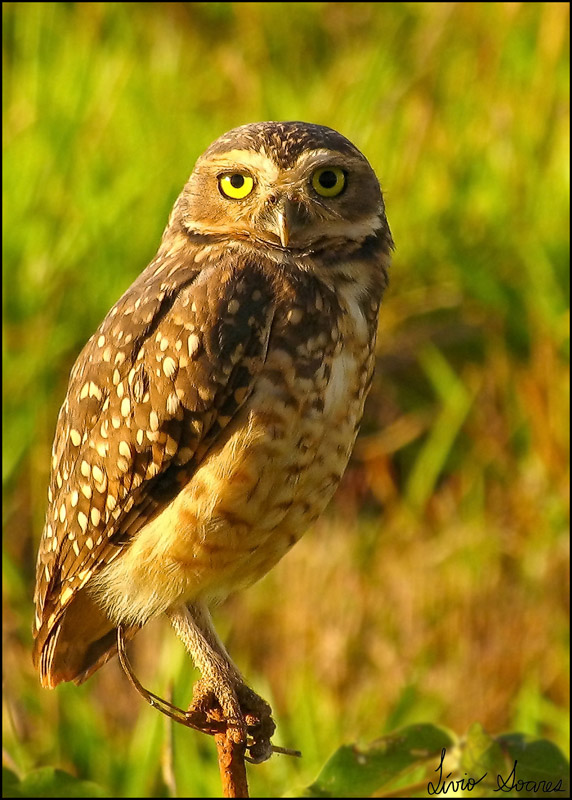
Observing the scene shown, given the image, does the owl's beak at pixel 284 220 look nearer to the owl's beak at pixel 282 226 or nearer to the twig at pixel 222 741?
the owl's beak at pixel 282 226

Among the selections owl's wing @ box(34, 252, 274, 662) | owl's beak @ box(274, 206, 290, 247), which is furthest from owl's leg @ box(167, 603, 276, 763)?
owl's beak @ box(274, 206, 290, 247)

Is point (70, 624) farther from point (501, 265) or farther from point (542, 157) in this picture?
point (542, 157)

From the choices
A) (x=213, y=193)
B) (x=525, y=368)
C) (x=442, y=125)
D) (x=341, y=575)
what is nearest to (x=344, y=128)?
(x=442, y=125)

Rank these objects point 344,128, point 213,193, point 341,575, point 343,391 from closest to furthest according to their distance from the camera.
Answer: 1. point 343,391
2. point 213,193
3. point 341,575
4. point 344,128


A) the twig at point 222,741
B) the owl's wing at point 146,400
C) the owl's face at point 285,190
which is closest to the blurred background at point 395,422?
the owl's wing at point 146,400

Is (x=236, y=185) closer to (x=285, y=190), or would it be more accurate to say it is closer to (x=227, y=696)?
(x=285, y=190)
